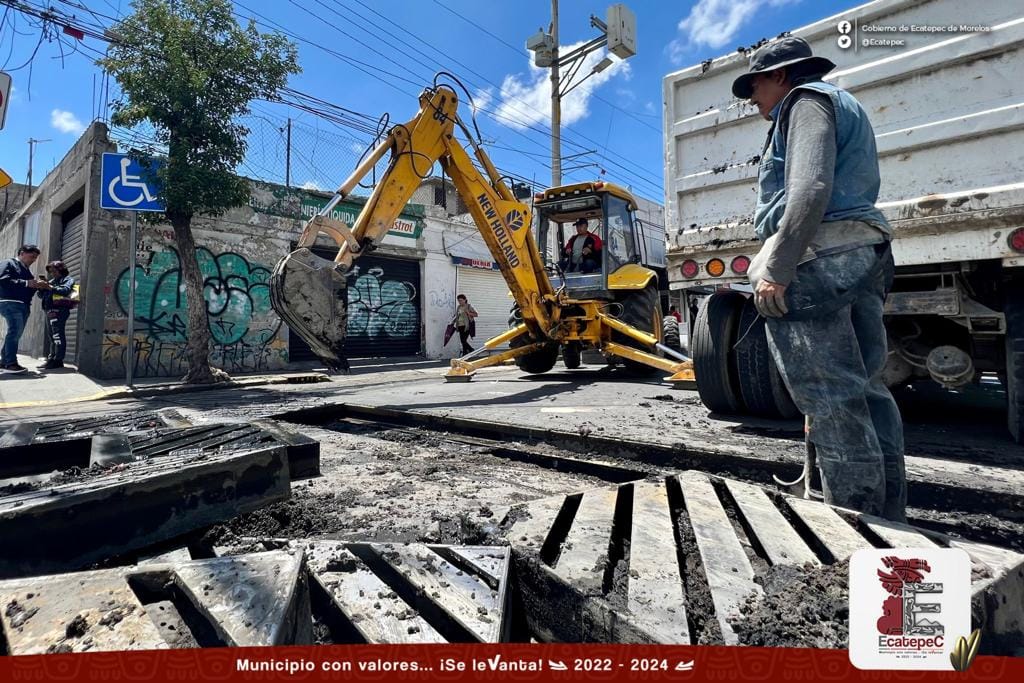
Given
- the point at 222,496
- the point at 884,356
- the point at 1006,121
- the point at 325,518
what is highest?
the point at 1006,121

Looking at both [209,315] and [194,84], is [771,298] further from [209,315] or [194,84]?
[209,315]

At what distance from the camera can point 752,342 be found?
11.8ft

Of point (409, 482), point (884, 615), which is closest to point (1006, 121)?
point (884, 615)

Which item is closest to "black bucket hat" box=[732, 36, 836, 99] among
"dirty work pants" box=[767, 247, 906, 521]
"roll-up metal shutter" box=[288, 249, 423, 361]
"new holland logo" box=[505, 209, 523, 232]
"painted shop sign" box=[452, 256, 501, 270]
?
"dirty work pants" box=[767, 247, 906, 521]

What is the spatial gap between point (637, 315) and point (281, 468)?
20.2ft

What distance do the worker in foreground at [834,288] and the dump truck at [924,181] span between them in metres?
1.22

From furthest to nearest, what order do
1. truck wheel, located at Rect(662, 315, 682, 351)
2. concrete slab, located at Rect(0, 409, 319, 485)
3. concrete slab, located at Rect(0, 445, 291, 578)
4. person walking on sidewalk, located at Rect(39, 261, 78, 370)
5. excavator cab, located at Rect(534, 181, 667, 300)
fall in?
truck wheel, located at Rect(662, 315, 682, 351)
person walking on sidewalk, located at Rect(39, 261, 78, 370)
excavator cab, located at Rect(534, 181, 667, 300)
concrete slab, located at Rect(0, 409, 319, 485)
concrete slab, located at Rect(0, 445, 291, 578)

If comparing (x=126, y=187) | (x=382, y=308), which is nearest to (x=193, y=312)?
(x=126, y=187)

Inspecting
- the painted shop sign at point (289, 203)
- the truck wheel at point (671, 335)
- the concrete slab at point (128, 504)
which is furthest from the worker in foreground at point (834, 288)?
the painted shop sign at point (289, 203)

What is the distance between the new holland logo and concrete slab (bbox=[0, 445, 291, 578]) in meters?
5.02

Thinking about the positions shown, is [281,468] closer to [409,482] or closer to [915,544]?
[409,482]

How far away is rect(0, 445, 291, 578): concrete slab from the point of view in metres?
Answer: 1.45

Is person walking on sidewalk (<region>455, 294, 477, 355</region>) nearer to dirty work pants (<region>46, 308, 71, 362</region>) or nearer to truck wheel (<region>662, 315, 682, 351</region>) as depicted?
truck wheel (<region>662, 315, 682, 351</region>)

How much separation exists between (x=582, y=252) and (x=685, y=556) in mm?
6607
